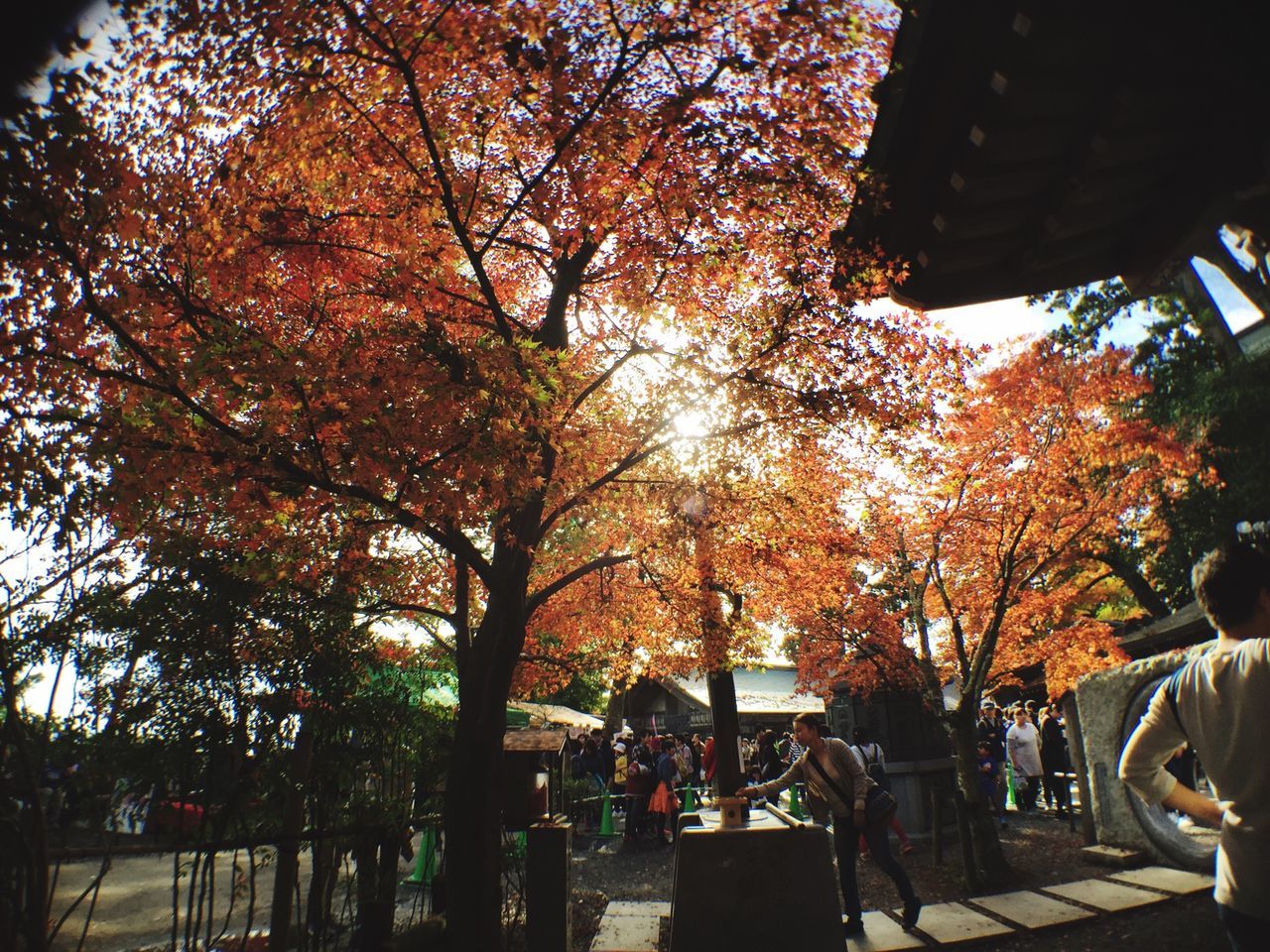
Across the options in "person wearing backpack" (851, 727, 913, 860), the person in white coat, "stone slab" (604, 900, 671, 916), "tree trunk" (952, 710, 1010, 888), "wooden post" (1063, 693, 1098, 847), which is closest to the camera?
"stone slab" (604, 900, 671, 916)

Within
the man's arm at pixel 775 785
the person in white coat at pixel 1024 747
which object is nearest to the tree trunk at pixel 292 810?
the man's arm at pixel 775 785

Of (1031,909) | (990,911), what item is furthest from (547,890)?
(1031,909)

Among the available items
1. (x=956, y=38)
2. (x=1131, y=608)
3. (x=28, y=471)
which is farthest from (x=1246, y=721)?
(x=1131, y=608)

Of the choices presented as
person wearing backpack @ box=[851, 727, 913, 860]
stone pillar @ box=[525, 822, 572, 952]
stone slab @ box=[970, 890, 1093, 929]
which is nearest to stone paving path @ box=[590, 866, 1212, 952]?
stone slab @ box=[970, 890, 1093, 929]

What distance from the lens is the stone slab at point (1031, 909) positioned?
259 inches

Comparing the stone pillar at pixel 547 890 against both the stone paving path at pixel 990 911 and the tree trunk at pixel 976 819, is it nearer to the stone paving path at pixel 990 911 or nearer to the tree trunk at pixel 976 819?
the stone paving path at pixel 990 911

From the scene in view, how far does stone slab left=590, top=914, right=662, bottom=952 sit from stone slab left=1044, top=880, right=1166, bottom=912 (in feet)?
15.2

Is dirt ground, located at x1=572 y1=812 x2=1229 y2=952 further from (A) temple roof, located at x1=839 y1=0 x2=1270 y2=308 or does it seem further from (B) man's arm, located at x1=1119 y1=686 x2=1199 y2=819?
(A) temple roof, located at x1=839 y1=0 x2=1270 y2=308

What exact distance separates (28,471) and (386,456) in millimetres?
2145

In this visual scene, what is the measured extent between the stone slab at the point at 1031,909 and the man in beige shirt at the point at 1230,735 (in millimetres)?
5821

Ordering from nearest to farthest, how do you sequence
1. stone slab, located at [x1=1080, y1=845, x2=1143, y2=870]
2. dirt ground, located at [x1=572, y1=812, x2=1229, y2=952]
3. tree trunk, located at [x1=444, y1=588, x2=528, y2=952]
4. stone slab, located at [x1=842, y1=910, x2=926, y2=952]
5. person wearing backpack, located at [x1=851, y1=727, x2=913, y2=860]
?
tree trunk, located at [x1=444, y1=588, x2=528, y2=952] → dirt ground, located at [x1=572, y1=812, x2=1229, y2=952] → stone slab, located at [x1=842, y1=910, x2=926, y2=952] → stone slab, located at [x1=1080, y1=845, x2=1143, y2=870] → person wearing backpack, located at [x1=851, y1=727, x2=913, y2=860]

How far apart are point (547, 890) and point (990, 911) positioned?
4894 mm

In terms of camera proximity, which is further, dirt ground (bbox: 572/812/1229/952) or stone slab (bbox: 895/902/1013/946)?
stone slab (bbox: 895/902/1013/946)

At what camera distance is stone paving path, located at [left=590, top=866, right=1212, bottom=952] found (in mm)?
6422
